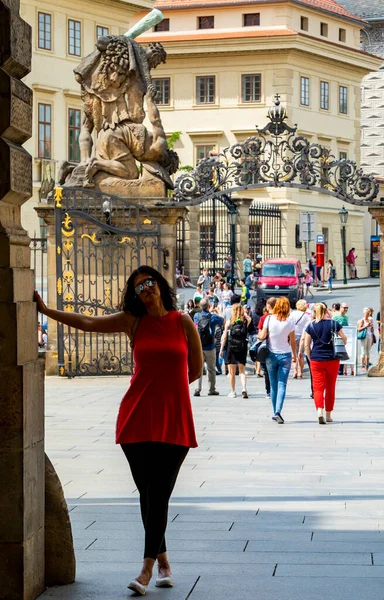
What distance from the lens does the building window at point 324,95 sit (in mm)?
67500

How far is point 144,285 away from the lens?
23.1 feet

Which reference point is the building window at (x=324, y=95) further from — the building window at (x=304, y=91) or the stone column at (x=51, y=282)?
the stone column at (x=51, y=282)

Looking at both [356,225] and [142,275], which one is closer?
[142,275]

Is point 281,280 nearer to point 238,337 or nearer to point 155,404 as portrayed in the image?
point 238,337

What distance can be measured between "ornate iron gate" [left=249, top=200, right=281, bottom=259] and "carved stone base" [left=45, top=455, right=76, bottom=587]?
49156 millimetres

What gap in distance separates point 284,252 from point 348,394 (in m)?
41.3

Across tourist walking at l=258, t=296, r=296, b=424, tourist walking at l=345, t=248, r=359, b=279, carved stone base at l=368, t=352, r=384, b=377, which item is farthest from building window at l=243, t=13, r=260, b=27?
tourist walking at l=258, t=296, r=296, b=424

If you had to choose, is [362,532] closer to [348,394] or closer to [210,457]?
[210,457]

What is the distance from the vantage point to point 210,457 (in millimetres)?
12164

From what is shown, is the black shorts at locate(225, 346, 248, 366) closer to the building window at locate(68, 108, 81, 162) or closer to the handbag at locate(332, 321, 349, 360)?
the handbag at locate(332, 321, 349, 360)

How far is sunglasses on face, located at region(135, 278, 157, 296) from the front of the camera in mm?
7030

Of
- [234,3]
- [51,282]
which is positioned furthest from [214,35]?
[51,282]

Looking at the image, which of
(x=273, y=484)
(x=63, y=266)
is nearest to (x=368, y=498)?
(x=273, y=484)

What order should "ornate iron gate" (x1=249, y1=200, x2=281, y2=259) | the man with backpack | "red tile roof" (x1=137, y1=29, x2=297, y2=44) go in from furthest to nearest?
"red tile roof" (x1=137, y1=29, x2=297, y2=44) < "ornate iron gate" (x1=249, y1=200, x2=281, y2=259) < the man with backpack
